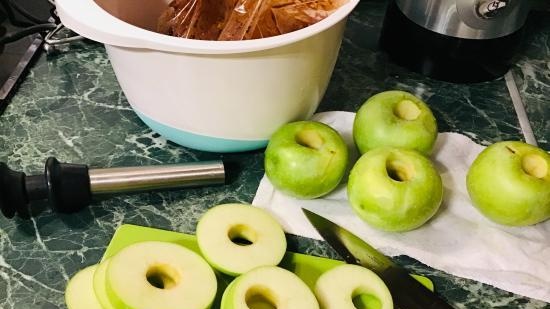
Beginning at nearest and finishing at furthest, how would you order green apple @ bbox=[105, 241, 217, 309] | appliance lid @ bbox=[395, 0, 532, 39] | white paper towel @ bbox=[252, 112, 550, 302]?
green apple @ bbox=[105, 241, 217, 309] → white paper towel @ bbox=[252, 112, 550, 302] → appliance lid @ bbox=[395, 0, 532, 39]

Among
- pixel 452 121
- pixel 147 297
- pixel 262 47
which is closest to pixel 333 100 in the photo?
pixel 452 121

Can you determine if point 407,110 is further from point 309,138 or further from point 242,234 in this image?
point 242,234

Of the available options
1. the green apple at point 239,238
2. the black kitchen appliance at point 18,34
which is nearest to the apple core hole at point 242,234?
the green apple at point 239,238

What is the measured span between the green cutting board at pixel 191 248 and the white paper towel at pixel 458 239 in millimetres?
34

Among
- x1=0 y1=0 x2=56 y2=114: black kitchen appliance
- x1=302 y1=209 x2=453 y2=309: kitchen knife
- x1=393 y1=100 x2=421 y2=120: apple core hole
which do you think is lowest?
x1=302 y1=209 x2=453 y2=309: kitchen knife

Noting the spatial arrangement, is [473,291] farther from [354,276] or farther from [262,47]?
[262,47]

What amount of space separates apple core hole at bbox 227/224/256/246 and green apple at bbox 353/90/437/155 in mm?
169

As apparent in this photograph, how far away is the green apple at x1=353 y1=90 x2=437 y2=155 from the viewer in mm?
676

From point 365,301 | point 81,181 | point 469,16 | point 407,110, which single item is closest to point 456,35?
point 469,16

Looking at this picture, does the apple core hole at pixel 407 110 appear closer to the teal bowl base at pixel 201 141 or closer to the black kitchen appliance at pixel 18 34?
the teal bowl base at pixel 201 141

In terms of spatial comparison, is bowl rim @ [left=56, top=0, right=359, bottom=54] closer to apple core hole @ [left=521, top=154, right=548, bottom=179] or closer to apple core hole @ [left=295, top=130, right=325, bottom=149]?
apple core hole @ [left=295, top=130, right=325, bottom=149]

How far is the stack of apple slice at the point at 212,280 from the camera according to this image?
54cm

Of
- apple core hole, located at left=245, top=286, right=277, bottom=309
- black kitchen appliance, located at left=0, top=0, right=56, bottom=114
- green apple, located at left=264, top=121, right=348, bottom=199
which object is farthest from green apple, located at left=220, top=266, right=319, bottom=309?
black kitchen appliance, located at left=0, top=0, right=56, bottom=114

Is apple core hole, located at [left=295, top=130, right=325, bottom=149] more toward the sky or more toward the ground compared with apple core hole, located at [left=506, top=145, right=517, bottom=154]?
more toward the ground
